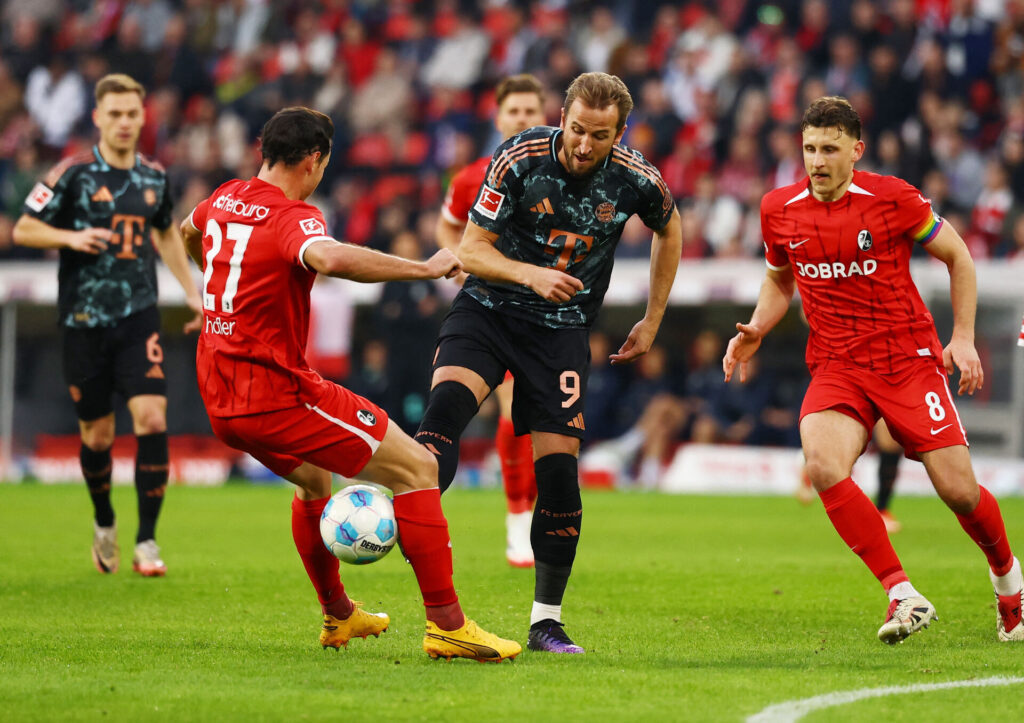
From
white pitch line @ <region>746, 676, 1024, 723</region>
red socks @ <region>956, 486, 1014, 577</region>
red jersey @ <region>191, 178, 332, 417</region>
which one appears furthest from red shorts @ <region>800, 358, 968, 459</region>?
red jersey @ <region>191, 178, 332, 417</region>

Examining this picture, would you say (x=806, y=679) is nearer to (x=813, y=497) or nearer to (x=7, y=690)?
(x=7, y=690)

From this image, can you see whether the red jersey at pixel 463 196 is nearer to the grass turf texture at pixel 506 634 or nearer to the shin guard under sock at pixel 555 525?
the grass turf texture at pixel 506 634

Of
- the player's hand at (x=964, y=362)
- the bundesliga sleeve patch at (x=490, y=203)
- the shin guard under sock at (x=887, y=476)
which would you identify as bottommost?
the shin guard under sock at (x=887, y=476)

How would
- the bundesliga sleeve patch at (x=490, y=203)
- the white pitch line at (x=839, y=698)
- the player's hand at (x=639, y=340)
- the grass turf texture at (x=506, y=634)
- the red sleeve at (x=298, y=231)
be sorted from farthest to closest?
the player's hand at (x=639, y=340), the bundesliga sleeve patch at (x=490, y=203), the red sleeve at (x=298, y=231), the grass turf texture at (x=506, y=634), the white pitch line at (x=839, y=698)

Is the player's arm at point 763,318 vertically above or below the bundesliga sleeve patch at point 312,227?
below

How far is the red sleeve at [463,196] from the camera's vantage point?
31.1 feet

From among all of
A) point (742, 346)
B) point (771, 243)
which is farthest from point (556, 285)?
point (771, 243)

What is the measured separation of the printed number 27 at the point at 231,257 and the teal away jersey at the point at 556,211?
1.17 metres

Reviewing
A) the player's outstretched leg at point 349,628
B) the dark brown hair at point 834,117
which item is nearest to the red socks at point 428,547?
the player's outstretched leg at point 349,628

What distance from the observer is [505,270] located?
608 centimetres

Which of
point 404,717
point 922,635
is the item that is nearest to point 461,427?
point 404,717

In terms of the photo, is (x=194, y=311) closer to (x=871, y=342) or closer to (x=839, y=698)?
(x=871, y=342)

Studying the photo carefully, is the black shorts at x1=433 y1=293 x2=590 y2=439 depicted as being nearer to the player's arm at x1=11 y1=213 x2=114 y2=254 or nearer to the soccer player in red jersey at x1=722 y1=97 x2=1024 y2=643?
the soccer player in red jersey at x1=722 y1=97 x2=1024 y2=643

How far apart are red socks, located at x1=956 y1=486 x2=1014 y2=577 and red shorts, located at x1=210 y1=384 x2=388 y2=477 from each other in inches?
111
